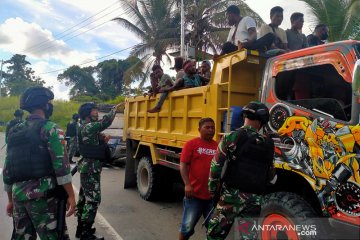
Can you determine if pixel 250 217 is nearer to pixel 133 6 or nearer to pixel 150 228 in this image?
pixel 150 228

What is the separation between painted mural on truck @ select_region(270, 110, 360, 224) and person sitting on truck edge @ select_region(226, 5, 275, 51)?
1.19 meters

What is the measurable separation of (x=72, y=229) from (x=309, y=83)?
3.56m

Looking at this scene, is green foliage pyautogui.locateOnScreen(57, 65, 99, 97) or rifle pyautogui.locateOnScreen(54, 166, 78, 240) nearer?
rifle pyautogui.locateOnScreen(54, 166, 78, 240)

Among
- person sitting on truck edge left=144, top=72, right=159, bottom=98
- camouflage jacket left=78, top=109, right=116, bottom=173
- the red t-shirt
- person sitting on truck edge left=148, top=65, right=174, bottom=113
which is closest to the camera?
the red t-shirt

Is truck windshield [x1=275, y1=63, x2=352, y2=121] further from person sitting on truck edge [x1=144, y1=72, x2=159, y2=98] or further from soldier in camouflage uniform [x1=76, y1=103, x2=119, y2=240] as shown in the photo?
person sitting on truck edge [x1=144, y1=72, x2=159, y2=98]

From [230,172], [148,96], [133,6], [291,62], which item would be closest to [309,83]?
[291,62]

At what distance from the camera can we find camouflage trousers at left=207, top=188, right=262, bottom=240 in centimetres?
282

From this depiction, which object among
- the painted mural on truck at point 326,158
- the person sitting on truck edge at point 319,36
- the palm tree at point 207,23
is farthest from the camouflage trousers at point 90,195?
the palm tree at point 207,23

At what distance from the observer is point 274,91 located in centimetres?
354

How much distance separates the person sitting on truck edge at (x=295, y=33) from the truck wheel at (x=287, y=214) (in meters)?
2.41

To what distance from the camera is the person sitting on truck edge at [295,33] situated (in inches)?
187

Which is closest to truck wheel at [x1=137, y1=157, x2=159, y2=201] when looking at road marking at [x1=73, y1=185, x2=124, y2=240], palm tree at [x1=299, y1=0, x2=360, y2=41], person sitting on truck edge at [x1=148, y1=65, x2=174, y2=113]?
road marking at [x1=73, y1=185, x2=124, y2=240]

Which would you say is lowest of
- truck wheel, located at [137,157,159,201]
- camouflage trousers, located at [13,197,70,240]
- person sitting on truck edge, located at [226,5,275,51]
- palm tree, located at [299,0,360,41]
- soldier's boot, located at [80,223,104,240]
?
soldier's boot, located at [80,223,104,240]

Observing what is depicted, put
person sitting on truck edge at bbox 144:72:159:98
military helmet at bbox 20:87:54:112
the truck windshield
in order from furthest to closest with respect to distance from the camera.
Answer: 1. person sitting on truck edge at bbox 144:72:159:98
2. the truck windshield
3. military helmet at bbox 20:87:54:112
